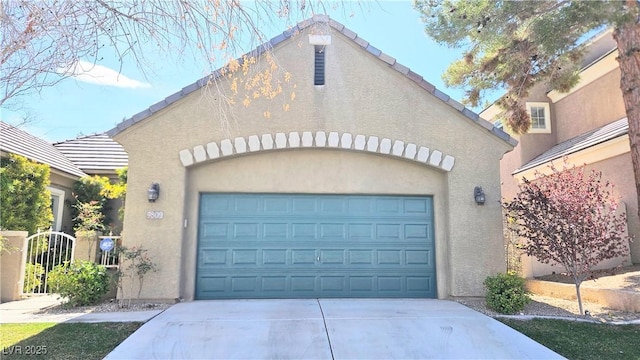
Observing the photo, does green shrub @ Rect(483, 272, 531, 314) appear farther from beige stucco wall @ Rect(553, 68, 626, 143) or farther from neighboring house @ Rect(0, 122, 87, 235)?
neighboring house @ Rect(0, 122, 87, 235)

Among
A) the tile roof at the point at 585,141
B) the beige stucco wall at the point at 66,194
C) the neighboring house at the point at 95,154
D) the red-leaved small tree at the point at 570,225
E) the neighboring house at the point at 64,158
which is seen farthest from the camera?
the neighboring house at the point at 95,154

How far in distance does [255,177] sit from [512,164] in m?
14.0

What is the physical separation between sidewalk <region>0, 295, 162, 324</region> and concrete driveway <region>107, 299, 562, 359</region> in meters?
0.51

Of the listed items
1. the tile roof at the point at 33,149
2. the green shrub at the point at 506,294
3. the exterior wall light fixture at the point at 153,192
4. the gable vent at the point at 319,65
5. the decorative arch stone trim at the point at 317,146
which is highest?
the gable vent at the point at 319,65

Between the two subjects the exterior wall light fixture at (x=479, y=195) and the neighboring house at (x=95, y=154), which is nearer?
the exterior wall light fixture at (x=479, y=195)

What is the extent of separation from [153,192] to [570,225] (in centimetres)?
906

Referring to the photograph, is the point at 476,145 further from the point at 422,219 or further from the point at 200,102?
the point at 200,102

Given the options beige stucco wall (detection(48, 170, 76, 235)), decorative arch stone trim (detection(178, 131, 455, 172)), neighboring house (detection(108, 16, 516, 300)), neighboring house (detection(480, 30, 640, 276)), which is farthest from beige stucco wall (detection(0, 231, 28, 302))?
neighboring house (detection(480, 30, 640, 276))

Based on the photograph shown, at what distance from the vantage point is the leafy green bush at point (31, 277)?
34.8ft

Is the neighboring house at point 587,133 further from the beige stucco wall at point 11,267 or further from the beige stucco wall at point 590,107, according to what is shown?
the beige stucco wall at point 11,267

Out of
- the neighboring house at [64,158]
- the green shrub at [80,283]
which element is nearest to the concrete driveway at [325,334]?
the green shrub at [80,283]

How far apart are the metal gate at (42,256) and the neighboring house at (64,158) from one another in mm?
2599

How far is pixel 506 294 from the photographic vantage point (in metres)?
8.94

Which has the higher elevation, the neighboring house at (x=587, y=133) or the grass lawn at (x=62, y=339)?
the neighboring house at (x=587, y=133)
